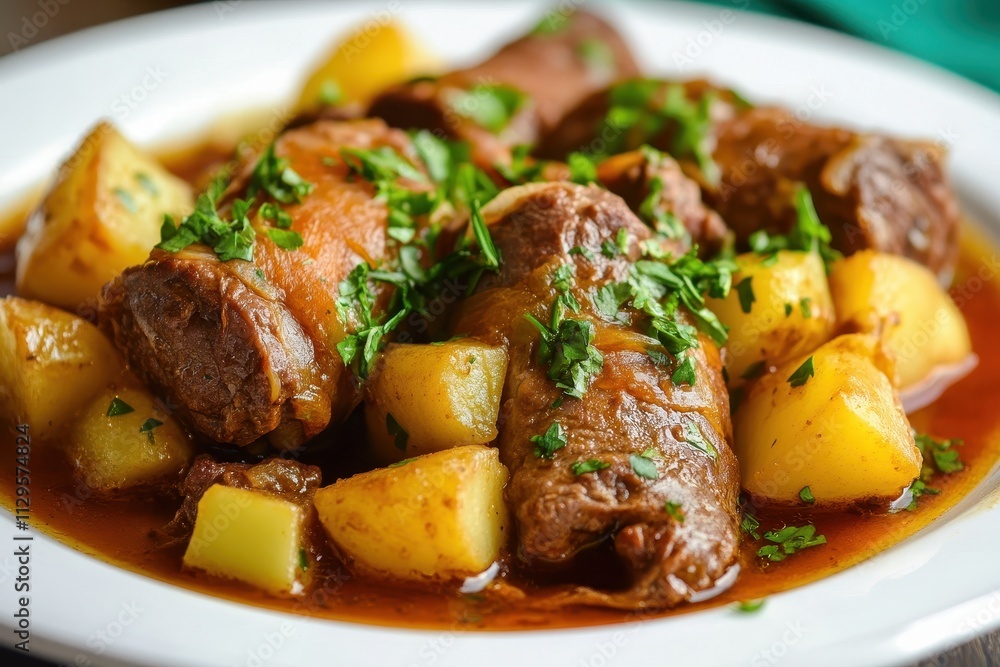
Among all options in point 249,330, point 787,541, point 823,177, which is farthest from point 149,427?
point 823,177

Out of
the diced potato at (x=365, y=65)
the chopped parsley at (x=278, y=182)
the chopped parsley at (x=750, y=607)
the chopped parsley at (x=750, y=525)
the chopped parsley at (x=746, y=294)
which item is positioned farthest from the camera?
the diced potato at (x=365, y=65)

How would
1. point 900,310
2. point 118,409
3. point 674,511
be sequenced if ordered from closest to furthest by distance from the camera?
point 674,511 → point 118,409 → point 900,310

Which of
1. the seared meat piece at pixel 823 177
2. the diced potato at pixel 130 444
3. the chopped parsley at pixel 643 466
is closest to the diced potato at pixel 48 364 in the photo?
the diced potato at pixel 130 444

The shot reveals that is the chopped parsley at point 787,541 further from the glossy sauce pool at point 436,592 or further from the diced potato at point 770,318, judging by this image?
the diced potato at point 770,318

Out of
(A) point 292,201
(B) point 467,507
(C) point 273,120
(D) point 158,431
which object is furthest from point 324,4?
(B) point 467,507

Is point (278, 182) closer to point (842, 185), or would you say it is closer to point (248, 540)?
point (248, 540)

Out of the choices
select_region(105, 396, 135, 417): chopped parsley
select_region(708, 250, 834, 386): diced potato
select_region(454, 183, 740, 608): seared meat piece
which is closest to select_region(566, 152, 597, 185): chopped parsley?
select_region(454, 183, 740, 608): seared meat piece
